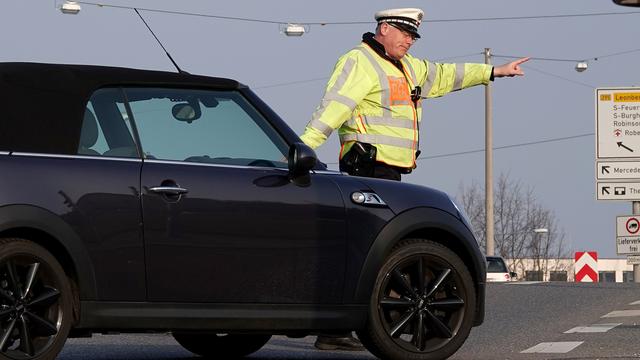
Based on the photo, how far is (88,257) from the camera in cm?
781

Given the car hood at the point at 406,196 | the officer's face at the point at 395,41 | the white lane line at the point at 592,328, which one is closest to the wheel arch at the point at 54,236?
the car hood at the point at 406,196

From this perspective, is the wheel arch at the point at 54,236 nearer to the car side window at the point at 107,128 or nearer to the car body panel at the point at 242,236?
the car body panel at the point at 242,236

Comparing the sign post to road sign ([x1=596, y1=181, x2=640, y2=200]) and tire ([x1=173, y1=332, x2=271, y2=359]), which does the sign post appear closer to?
road sign ([x1=596, y1=181, x2=640, y2=200])

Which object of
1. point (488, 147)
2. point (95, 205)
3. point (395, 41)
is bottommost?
point (95, 205)

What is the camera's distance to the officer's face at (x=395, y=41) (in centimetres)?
1053

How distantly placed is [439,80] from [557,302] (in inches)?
273

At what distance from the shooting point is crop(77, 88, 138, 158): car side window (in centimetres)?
805

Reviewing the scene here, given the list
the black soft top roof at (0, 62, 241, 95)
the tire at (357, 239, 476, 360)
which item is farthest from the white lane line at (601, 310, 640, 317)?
the black soft top roof at (0, 62, 241, 95)

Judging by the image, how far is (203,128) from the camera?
8406 mm

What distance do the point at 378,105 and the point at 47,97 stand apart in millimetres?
2893

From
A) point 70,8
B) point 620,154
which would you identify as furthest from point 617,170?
point 70,8

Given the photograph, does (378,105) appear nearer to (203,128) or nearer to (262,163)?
(262,163)

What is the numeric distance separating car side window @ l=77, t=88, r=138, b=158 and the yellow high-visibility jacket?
2.13 metres

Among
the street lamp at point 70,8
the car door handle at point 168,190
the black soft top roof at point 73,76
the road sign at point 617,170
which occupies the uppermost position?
A: the street lamp at point 70,8
